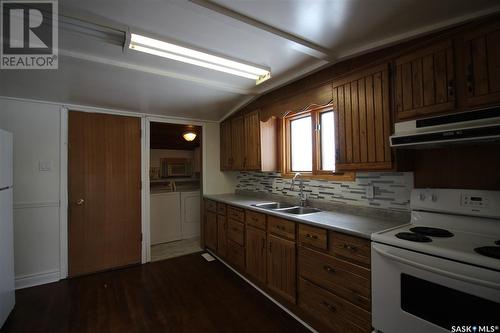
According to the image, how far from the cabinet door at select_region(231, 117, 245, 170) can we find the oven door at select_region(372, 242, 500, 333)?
217 centimetres

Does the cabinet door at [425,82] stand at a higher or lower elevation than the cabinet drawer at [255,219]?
higher

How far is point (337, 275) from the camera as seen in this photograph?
161 cm

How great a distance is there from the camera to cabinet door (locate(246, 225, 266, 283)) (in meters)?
2.33

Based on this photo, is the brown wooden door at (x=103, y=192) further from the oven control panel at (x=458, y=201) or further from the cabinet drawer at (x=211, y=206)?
the oven control panel at (x=458, y=201)

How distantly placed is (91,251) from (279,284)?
2398 millimetres

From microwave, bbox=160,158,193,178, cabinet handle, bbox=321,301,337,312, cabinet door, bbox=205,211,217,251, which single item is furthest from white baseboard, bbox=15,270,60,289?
cabinet handle, bbox=321,301,337,312

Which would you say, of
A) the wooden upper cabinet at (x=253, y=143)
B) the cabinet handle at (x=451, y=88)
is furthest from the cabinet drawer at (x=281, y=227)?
the cabinet handle at (x=451, y=88)

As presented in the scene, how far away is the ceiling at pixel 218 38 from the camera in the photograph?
4.33ft

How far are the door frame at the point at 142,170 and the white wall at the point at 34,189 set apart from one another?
5 centimetres

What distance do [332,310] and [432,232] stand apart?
86 centimetres

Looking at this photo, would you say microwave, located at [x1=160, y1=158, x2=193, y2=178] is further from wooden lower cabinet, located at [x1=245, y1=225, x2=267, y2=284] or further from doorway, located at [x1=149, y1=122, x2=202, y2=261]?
wooden lower cabinet, located at [x1=245, y1=225, x2=267, y2=284]

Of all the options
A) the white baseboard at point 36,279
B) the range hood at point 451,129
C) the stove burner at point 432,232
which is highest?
the range hood at point 451,129

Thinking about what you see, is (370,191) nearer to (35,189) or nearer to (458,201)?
(458,201)

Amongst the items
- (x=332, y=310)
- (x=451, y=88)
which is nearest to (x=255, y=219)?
(x=332, y=310)
